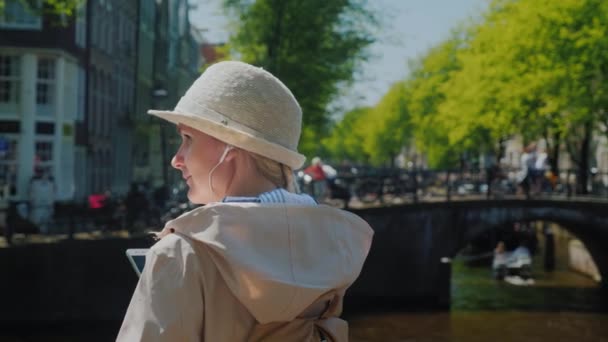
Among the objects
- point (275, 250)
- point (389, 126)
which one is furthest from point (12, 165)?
point (389, 126)

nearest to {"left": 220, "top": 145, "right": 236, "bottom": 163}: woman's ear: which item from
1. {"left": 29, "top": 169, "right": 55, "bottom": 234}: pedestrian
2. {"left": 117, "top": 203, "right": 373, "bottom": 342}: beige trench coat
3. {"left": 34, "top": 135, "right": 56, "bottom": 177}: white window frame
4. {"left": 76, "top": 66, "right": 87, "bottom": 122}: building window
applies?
{"left": 117, "top": 203, "right": 373, "bottom": 342}: beige trench coat

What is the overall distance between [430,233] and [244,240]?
825 inches

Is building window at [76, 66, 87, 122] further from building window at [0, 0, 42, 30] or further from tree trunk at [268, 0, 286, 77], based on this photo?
tree trunk at [268, 0, 286, 77]

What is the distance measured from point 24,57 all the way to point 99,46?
5.15m

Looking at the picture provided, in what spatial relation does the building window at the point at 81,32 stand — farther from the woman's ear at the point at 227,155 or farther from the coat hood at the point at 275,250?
the coat hood at the point at 275,250

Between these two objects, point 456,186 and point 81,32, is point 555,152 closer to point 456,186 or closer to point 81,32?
point 456,186

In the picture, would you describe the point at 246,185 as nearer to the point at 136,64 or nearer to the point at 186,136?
the point at 186,136

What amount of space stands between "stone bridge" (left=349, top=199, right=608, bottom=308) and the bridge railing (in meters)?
0.32

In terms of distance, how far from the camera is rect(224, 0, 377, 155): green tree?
21469 millimetres

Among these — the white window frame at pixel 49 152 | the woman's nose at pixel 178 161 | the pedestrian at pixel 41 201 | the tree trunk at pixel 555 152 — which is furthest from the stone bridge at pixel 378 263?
the woman's nose at pixel 178 161

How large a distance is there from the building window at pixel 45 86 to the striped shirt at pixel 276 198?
827 inches

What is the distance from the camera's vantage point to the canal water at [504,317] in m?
17.7

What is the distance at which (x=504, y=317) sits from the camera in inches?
770

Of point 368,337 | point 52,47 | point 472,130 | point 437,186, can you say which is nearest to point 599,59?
A: point 437,186
